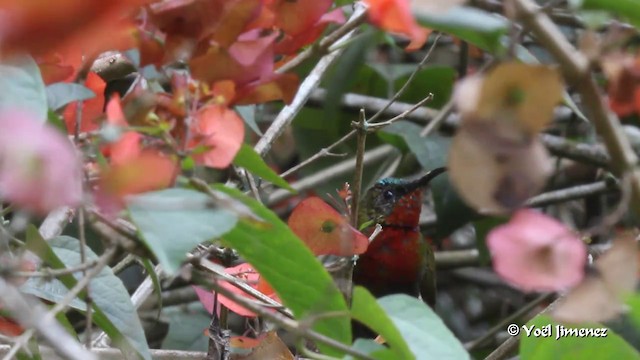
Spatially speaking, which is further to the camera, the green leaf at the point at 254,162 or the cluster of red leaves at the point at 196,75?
the green leaf at the point at 254,162

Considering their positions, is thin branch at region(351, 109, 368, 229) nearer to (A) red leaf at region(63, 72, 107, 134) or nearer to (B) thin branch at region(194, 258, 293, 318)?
(B) thin branch at region(194, 258, 293, 318)

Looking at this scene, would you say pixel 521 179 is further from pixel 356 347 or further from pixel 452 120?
pixel 452 120

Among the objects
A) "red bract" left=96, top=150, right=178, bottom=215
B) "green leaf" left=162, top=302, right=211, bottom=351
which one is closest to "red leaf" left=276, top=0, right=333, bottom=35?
"red bract" left=96, top=150, right=178, bottom=215

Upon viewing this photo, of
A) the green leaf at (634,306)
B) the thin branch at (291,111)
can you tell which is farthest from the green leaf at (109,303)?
the thin branch at (291,111)

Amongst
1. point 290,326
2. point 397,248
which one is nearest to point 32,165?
point 290,326

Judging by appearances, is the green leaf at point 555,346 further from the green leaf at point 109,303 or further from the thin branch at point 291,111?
the thin branch at point 291,111

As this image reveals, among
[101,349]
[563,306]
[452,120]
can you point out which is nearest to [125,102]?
[563,306]
